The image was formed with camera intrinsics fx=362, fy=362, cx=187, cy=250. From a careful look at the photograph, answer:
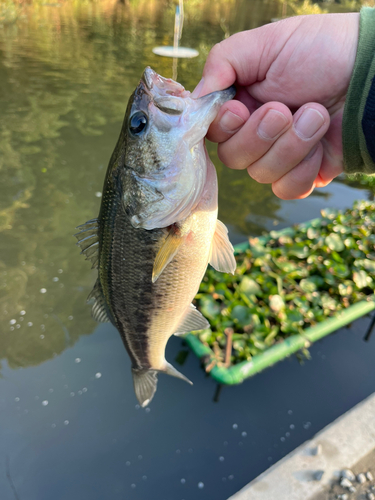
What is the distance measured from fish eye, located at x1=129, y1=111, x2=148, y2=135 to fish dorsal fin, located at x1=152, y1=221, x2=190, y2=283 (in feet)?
1.20

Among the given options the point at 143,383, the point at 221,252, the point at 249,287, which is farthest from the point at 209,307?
the point at 221,252

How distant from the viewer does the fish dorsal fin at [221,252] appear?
4.88 feet

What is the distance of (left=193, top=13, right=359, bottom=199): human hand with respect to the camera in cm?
138

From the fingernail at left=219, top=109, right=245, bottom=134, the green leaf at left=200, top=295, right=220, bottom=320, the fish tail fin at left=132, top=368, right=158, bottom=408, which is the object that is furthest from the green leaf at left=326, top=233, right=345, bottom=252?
the fingernail at left=219, top=109, right=245, bottom=134

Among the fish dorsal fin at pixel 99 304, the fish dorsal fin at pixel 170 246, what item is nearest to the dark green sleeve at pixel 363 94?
the fish dorsal fin at pixel 170 246

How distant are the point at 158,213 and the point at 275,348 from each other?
2024 millimetres

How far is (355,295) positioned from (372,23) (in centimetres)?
266

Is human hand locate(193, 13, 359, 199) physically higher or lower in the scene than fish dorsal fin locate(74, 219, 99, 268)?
higher

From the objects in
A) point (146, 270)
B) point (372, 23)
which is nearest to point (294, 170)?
point (372, 23)

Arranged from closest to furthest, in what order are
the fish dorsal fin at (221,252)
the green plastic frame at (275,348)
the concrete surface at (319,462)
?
the fish dorsal fin at (221,252) → the concrete surface at (319,462) → the green plastic frame at (275,348)

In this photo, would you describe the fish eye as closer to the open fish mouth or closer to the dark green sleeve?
the open fish mouth

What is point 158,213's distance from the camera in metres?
1.31

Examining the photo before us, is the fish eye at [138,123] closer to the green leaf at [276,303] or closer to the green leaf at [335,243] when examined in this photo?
the green leaf at [276,303]

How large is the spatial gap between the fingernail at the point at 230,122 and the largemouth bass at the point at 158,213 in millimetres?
73
